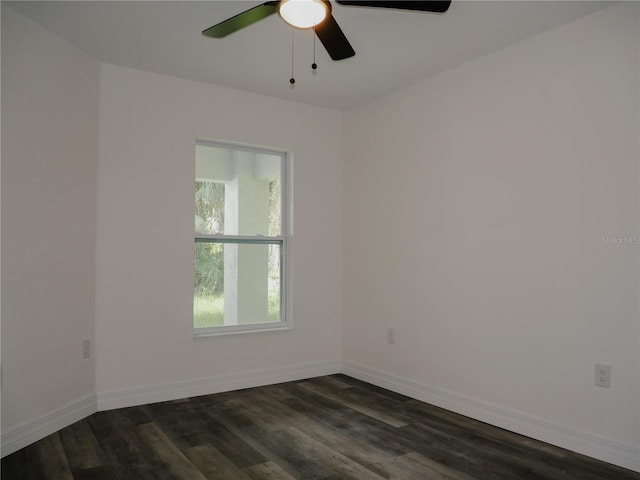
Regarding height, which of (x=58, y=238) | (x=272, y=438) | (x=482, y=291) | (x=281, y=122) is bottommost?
(x=272, y=438)

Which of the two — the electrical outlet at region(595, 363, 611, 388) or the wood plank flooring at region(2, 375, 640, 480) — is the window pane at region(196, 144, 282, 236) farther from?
the electrical outlet at region(595, 363, 611, 388)

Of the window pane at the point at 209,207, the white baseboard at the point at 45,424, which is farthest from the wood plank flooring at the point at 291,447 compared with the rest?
the window pane at the point at 209,207

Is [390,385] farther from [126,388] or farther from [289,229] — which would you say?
[126,388]

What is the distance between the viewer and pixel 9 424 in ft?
8.81

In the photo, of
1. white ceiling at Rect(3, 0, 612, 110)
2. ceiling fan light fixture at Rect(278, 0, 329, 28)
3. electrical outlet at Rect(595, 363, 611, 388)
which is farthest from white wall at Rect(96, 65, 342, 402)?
electrical outlet at Rect(595, 363, 611, 388)

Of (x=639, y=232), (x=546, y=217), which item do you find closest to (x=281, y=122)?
(x=546, y=217)

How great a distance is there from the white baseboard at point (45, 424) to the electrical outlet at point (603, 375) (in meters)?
3.17

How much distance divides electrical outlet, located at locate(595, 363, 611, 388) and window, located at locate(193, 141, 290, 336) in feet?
8.15

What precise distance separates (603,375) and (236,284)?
2.73 meters

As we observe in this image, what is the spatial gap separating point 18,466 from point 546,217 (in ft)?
10.6

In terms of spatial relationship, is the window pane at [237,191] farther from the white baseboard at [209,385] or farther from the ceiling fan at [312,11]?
the ceiling fan at [312,11]

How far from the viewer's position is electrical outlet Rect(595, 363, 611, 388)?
2611 millimetres

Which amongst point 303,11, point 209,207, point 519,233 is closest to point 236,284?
point 209,207

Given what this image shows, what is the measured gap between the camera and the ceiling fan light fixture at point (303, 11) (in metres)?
2.02
